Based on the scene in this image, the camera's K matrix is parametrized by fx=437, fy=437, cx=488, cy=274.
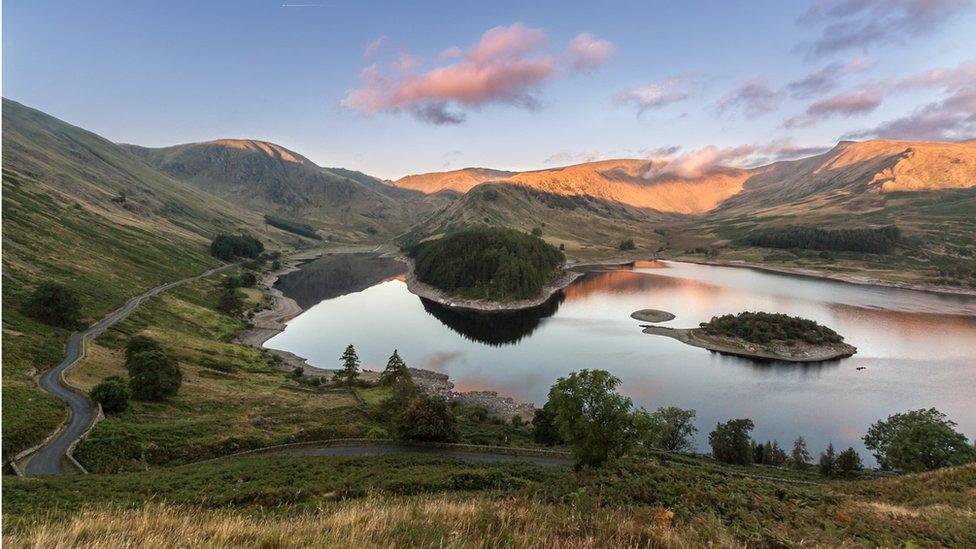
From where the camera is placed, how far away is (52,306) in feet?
200

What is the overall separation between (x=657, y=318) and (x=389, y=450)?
91779 mm

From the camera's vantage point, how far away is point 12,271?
69.7m

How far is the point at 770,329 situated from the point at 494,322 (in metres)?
63.4

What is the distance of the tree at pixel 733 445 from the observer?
48853 mm

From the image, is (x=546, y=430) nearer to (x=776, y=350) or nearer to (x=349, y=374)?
(x=349, y=374)

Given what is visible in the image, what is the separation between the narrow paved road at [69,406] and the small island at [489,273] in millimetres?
88139

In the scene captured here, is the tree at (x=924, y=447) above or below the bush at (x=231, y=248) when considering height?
below

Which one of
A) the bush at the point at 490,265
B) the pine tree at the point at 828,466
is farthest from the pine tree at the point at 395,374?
the bush at the point at 490,265

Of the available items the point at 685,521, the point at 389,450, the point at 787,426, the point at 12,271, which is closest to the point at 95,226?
the point at 12,271

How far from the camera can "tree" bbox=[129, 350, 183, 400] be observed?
1811 inches

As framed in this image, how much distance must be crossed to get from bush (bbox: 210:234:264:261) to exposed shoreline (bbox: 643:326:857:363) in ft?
518

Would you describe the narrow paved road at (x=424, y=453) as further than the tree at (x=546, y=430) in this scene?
No

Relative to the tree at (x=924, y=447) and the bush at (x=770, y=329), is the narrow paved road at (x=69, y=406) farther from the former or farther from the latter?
the bush at (x=770, y=329)

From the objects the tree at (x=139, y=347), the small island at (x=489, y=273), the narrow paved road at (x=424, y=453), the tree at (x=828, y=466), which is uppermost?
the small island at (x=489, y=273)
